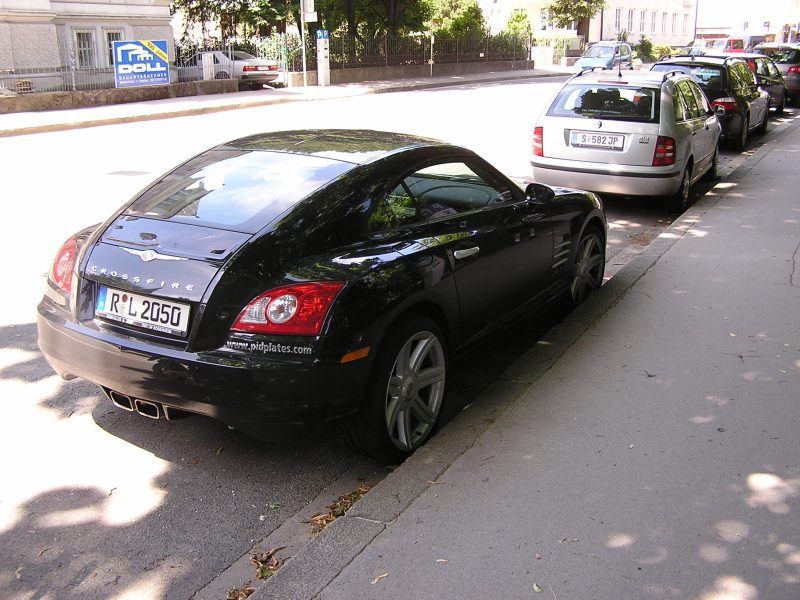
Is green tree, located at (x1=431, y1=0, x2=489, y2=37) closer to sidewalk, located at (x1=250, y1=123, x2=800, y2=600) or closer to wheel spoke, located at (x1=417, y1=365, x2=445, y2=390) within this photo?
sidewalk, located at (x1=250, y1=123, x2=800, y2=600)

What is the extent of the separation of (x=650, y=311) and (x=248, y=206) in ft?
11.4

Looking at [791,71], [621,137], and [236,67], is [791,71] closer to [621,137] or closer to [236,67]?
[621,137]

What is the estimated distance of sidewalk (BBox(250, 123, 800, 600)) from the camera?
3.14 meters

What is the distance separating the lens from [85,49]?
27891 mm

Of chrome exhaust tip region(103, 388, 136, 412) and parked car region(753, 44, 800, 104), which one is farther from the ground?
parked car region(753, 44, 800, 104)

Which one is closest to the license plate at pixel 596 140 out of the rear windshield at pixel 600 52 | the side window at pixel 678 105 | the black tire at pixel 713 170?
the side window at pixel 678 105

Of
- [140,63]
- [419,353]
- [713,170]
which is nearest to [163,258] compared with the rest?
[419,353]

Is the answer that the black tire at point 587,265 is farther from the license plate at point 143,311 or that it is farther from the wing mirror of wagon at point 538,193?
the license plate at point 143,311

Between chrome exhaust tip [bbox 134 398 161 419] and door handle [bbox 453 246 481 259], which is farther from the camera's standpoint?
door handle [bbox 453 246 481 259]

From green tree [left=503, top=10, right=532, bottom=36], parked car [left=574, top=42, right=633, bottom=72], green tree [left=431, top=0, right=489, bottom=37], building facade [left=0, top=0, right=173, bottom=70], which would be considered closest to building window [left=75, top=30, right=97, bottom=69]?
building facade [left=0, top=0, right=173, bottom=70]

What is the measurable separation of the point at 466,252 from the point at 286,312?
133cm

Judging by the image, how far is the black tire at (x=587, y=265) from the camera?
6.39 m

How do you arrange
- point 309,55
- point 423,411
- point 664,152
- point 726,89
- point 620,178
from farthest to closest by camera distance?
point 309,55 < point 726,89 < point 620,178 < point 664,152 < point 423,411

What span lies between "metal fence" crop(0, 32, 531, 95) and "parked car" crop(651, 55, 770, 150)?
17706mm
